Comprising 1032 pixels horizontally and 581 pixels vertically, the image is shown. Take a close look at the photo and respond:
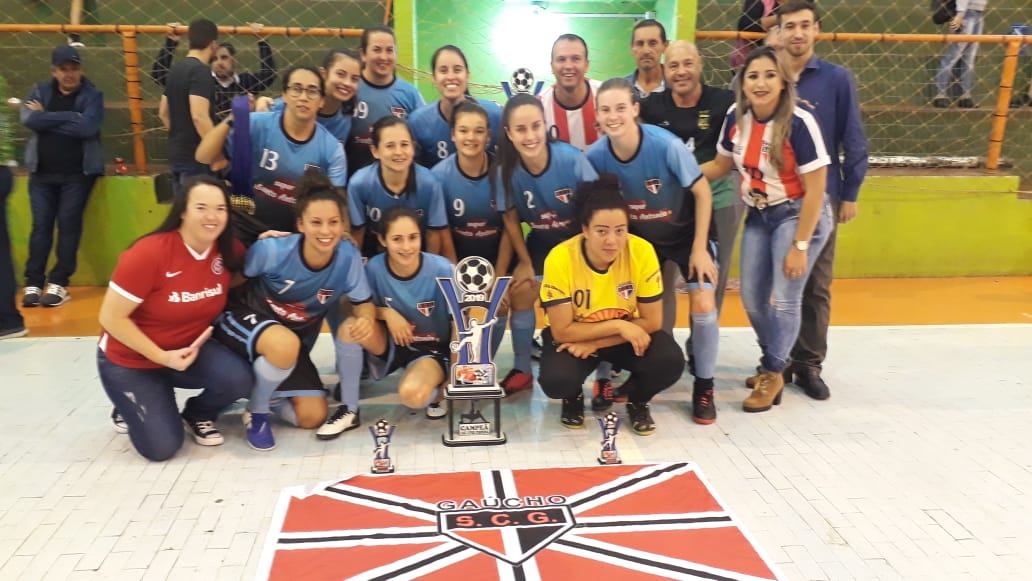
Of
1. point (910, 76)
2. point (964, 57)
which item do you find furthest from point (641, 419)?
point (910, 76)

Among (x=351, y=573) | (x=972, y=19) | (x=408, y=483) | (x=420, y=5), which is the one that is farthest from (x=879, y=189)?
(x=351, y=573)

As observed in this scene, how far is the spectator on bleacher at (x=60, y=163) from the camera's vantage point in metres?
4.19

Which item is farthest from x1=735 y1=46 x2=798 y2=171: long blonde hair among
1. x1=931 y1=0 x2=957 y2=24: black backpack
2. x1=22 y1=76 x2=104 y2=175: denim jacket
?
x1=931 y1=0 x2=957 y2=24: black backpack

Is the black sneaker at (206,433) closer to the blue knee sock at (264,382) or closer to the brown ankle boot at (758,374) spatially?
the blue knee sock at (264,382)

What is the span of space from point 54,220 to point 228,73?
1324 mm

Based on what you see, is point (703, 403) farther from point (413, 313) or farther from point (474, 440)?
point (413, 313)

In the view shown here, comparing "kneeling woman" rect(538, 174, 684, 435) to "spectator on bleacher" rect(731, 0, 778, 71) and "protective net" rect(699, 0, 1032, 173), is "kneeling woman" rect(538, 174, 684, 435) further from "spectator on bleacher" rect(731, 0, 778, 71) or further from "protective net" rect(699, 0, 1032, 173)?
"protective net" rect(699, 0, 1032, 173)

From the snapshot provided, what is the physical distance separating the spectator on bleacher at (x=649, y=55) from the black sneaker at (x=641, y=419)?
1318mm

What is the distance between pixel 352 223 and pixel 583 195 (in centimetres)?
89

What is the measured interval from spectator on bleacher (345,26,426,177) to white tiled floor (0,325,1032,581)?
39.0 inches

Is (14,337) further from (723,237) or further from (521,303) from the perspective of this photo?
(723,237)

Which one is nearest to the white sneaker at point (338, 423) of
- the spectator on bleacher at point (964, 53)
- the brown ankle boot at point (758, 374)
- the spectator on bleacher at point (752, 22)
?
the brown ankle boot at point (758, 374)

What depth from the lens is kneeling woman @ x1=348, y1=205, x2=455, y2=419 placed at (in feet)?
8.87

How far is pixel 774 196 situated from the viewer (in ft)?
9.05
